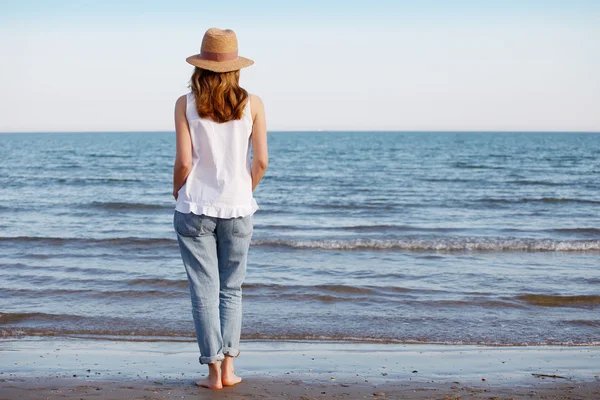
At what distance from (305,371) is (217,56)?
7.24 ft

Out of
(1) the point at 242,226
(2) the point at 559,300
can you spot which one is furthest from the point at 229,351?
→ (2) the point at 559,300

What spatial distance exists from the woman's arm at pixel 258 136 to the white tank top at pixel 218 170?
0.04m

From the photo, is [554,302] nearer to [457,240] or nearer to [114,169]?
[457,240]

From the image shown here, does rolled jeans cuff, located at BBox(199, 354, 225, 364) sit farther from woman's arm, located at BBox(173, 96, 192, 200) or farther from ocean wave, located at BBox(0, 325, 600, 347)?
ocean wave, located at BBox(0, 325, 600, 347)

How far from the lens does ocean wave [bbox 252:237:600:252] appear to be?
10969 millimetres

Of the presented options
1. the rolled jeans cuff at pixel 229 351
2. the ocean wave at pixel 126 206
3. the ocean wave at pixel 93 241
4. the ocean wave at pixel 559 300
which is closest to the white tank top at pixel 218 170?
the rolled jeans cuff at pixel 229 351

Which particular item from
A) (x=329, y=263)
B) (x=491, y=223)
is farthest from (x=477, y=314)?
(x=491, y=223)

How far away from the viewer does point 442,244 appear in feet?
36.5

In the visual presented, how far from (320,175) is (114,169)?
32.4 ft

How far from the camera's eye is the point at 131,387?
13.0ft

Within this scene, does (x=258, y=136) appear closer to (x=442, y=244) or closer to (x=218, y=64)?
(x=218, y=64)

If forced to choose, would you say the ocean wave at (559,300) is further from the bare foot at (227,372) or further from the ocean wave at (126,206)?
the ocean wave at (126,206)

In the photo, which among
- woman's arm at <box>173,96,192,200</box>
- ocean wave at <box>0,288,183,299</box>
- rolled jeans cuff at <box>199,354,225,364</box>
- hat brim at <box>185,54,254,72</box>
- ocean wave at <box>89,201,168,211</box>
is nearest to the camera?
hat brim at <box>185,54,254,72</box>

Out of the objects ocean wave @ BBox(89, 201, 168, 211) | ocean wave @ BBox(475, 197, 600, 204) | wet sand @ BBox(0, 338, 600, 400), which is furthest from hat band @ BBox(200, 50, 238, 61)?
ocean wave @ BBox(475, 197, 600, 204)
